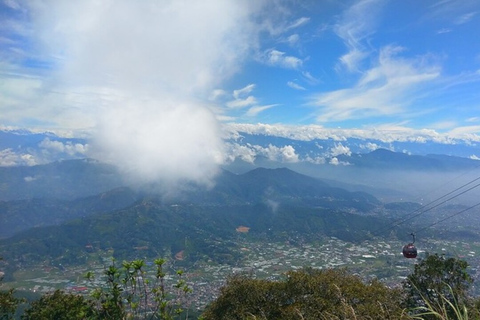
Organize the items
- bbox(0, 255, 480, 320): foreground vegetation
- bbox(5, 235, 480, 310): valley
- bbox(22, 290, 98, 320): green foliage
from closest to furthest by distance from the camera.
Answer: bbox(22, 290, 98, 320): green foliage, bbox(0, 255, 480, 320): foreground vegetation, bbox(5, 235, 480, 310): valley

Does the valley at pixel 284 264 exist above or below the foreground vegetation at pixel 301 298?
below

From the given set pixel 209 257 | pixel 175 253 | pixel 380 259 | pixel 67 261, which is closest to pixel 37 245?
pixel 67 261

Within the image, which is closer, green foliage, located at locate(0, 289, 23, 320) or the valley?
green foliage, located at locate(0, 289, 23, 320)

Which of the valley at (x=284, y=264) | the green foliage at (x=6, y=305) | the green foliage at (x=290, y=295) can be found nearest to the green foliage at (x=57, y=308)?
the green foliage at (x=6, y=305)

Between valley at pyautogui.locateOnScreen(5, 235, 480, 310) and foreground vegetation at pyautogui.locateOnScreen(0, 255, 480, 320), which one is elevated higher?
foreground vegetation at pyautogui.locateOnScreen(0, 255, 480, 320)

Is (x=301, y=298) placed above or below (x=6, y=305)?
below

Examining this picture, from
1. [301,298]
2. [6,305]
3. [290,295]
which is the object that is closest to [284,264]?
[290,295]

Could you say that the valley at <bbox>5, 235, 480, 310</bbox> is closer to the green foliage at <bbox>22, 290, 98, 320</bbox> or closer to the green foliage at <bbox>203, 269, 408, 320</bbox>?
the green foliage at <bbox>203, 269, 408, 320</bbox>

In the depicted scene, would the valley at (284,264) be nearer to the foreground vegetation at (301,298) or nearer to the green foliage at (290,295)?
the green foliage at (290,295)

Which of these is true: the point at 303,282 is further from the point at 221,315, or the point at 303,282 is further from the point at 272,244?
the point at 272,244

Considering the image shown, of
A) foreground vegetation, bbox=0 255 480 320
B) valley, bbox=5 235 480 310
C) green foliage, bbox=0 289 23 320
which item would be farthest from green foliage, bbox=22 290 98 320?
valley, bbox=5 235 480 310

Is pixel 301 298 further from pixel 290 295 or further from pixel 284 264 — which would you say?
pixel 284 264

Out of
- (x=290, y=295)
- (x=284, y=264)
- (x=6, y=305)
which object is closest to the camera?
(x=6, y=305)
